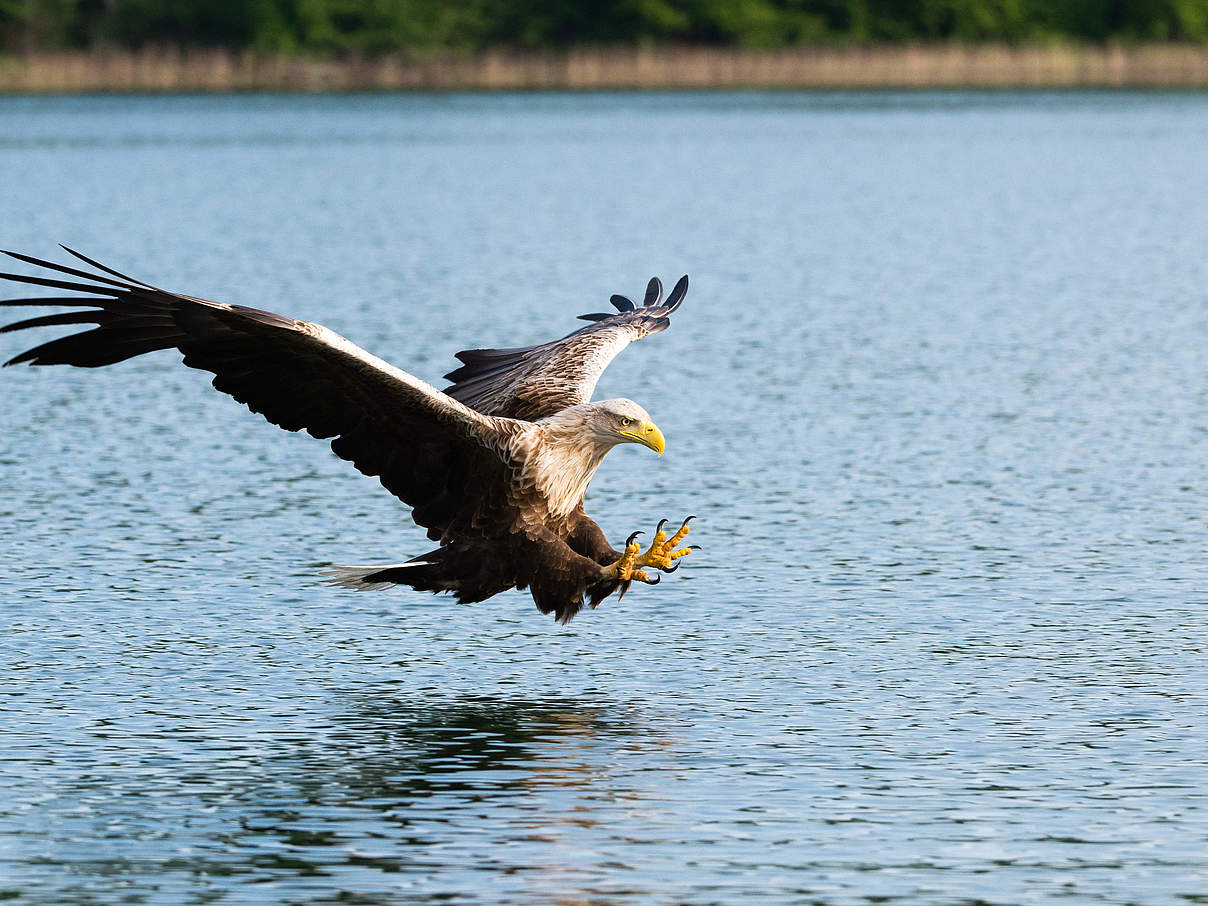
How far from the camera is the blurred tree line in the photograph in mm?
80125

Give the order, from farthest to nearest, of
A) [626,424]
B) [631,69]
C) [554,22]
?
[554,22] < [631,69] < [626,424]

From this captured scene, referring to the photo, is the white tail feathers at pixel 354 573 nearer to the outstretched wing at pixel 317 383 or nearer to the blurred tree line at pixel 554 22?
the outstretched wing at pixel 317 383

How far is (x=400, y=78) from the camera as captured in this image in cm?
8012

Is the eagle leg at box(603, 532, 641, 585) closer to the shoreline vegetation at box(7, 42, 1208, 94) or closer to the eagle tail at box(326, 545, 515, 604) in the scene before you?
the eagle tail at box(326, 545, 515, 604)

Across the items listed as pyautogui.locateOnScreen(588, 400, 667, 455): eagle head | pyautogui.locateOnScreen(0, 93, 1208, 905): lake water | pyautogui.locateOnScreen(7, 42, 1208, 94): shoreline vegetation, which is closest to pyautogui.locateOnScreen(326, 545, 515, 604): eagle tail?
pyautogui.locateOnScreen(0, 93, 1208, 905): lake water

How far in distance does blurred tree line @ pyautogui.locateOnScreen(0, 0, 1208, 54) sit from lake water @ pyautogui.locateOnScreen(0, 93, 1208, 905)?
55005 mm

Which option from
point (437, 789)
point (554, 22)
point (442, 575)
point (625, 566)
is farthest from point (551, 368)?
point (554, 22)

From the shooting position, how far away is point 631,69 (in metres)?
74.9

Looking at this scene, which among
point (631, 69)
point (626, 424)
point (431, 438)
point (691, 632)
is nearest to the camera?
point (626, 424)

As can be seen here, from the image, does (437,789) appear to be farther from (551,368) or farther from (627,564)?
(551,368)

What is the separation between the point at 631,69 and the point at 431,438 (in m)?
66.7

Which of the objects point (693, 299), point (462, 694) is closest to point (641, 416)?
point (462, 694)

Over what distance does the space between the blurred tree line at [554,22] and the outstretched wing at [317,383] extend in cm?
7214

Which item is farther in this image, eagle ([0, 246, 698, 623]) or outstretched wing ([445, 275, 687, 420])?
outstretched wing ([445, 275, 687, 420])
